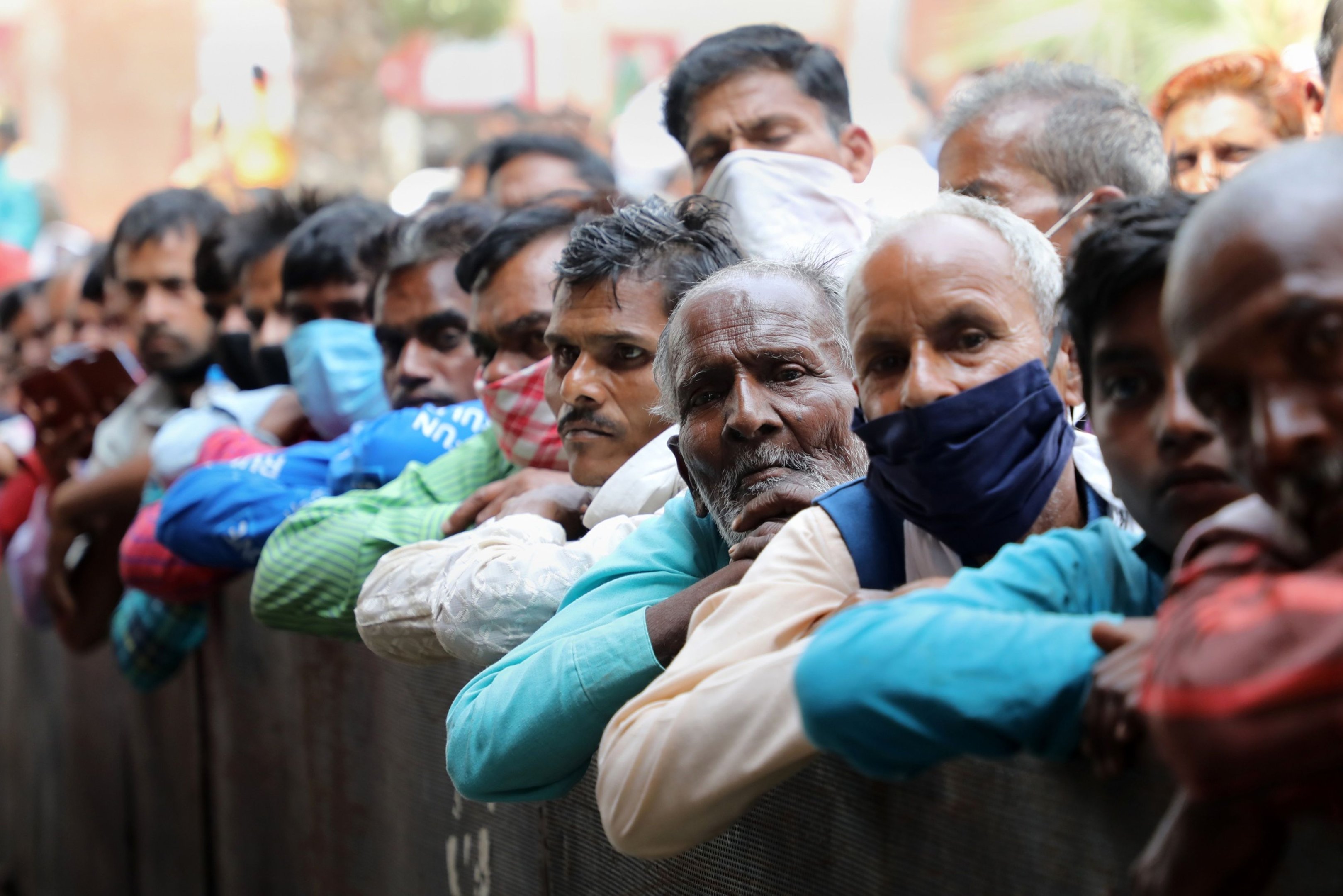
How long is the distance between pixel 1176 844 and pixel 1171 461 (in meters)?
0.51

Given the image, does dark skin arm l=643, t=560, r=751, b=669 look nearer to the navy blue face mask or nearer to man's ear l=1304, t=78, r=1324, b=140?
the navy blue face mask

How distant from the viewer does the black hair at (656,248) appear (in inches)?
127

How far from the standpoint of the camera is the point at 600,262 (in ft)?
10.6

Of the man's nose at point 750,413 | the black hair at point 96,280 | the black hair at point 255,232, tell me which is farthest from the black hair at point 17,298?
the man's nose at point 750,413

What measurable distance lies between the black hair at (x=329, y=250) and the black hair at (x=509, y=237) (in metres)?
1.38

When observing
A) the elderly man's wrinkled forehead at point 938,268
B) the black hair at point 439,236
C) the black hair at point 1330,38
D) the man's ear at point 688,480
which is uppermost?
the black hair at point 1330,38

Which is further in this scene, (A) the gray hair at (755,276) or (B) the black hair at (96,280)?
(B) the black hair at (96,280)

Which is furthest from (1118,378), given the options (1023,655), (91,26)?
(91,26)

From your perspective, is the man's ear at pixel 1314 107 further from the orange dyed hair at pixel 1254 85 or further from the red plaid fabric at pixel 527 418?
the red plaid fabric at pixel 527 418

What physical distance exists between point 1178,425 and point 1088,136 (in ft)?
5.89

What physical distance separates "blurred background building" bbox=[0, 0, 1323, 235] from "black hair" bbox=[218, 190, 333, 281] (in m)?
3.22

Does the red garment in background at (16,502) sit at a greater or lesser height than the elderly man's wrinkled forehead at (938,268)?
lesser

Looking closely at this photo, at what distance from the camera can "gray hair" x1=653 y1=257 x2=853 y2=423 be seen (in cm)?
267

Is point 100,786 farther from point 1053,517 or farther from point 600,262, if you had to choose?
point 1053,517
